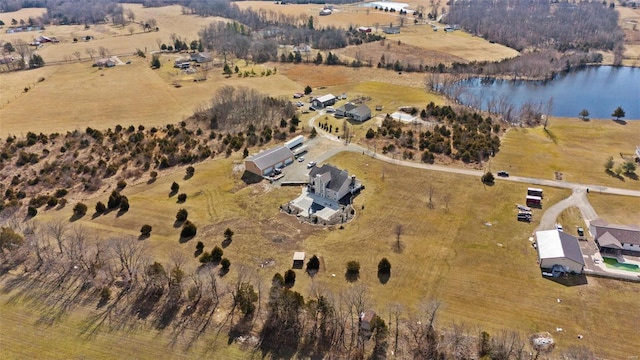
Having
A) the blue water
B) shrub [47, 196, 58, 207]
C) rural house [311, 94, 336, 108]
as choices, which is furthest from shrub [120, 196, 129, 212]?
the blue water

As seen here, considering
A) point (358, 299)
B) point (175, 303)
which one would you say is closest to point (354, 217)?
point (358, 299)

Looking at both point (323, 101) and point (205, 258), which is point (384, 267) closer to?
point (205, 258)

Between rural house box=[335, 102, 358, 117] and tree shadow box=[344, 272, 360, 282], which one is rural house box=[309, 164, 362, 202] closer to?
tree shadow box=[344, 272, 360, 282]

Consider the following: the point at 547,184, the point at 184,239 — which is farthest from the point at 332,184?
the point at 547,184

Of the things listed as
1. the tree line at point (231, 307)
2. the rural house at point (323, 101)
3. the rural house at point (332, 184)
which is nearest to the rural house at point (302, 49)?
the rural house at point (323, 101)

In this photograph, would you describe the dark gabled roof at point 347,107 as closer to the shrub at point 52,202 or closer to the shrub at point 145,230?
the shrub at point 145,230
